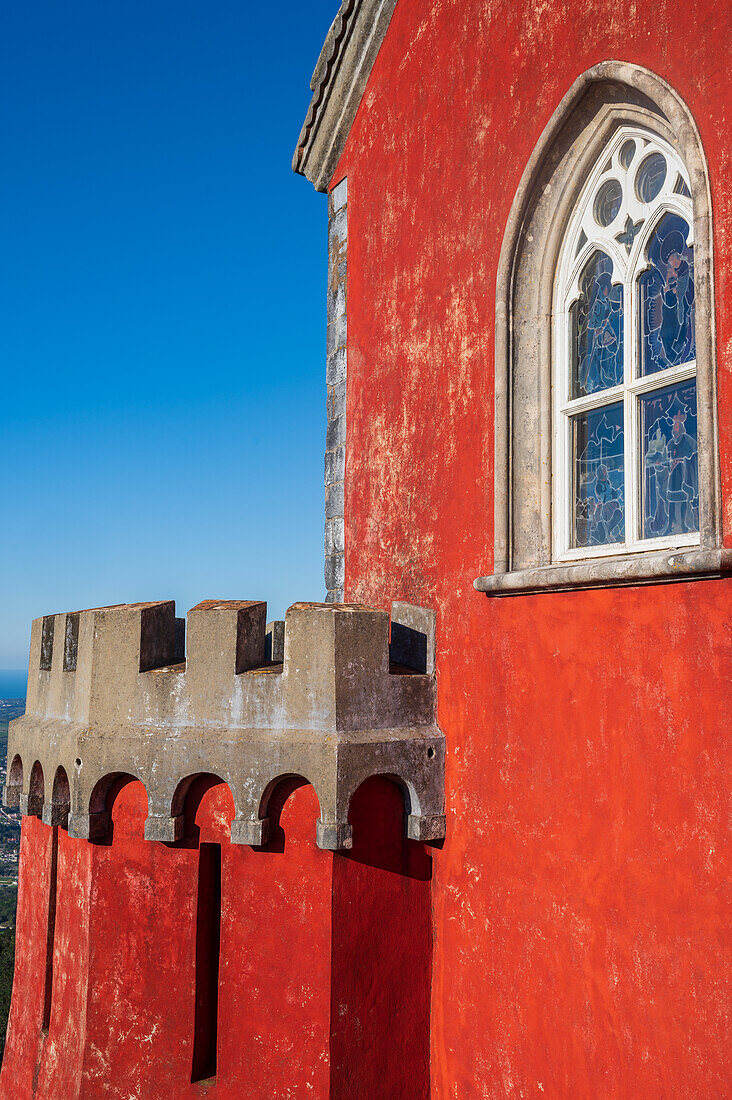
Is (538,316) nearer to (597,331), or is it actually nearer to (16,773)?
(597,331)

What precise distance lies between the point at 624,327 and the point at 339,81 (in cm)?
317

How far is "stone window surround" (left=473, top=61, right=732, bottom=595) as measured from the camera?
12.2ft

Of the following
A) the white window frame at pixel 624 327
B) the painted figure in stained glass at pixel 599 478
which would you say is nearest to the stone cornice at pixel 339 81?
the white window frame at pixel 624 327

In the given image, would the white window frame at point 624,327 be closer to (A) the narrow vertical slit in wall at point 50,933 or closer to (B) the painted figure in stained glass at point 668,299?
(B) the painted figure in stained glass at point 668,299

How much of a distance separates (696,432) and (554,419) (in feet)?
2.64

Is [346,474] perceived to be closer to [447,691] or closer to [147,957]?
[447,691]

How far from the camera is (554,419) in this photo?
418cm

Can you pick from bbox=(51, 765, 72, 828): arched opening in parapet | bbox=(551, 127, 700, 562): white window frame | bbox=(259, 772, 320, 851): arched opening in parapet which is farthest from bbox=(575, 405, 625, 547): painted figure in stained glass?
bbox=(51, 765, 72, 828): arched opening in parapet

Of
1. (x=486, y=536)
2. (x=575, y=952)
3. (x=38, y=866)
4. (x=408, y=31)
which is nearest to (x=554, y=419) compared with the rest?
(x=486, y=536)

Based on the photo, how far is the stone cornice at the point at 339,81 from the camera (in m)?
5.59

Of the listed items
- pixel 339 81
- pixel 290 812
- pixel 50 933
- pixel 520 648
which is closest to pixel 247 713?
pixel 290 812

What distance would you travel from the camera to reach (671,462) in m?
3.63

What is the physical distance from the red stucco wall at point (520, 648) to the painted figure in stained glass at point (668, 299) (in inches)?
16.3

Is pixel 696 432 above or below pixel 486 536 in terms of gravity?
above
